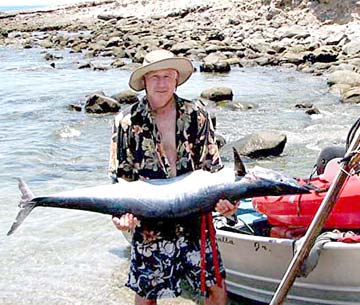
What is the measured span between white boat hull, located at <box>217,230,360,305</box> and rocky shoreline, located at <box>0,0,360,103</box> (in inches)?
516

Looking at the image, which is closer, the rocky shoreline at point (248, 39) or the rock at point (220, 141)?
the rock at point (220, 141)

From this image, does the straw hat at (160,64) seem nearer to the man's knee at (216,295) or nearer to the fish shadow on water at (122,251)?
the man's knee at (216,295)

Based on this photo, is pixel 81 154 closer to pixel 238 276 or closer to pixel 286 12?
pixel 238 276

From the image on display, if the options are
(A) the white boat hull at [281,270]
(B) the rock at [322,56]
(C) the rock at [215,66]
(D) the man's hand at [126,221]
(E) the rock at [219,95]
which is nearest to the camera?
(D) the man's hand at [126,221]

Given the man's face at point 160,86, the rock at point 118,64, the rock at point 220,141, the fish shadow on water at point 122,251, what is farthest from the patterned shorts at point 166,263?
the rock at point 118,64

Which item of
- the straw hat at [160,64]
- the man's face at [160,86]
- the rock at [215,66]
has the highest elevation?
the straw hat at [160,64]

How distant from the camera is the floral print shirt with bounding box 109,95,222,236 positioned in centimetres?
457

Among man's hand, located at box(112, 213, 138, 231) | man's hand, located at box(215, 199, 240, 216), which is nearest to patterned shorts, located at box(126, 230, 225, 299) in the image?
man's hand, located at box(112, 213, 138, 231)

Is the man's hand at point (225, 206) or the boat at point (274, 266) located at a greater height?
the man's hand at point (225, 206)

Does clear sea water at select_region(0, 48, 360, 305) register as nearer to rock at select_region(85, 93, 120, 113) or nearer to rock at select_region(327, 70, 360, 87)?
rock at select_region(85, 93, 120, 113)

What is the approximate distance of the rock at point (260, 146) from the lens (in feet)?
42.7

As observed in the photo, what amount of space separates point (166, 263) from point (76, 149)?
34.9 ft

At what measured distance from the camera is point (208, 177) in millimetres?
4441

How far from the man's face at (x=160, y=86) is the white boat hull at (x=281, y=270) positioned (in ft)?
6.30
